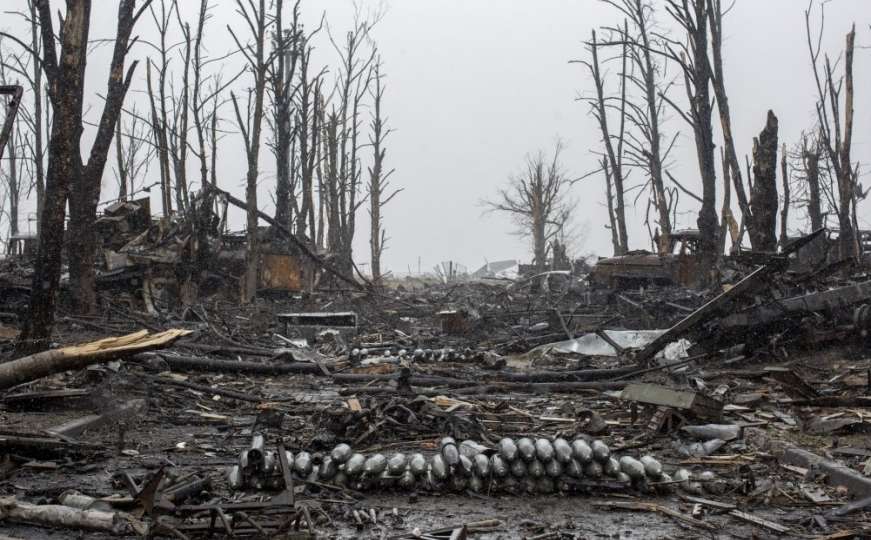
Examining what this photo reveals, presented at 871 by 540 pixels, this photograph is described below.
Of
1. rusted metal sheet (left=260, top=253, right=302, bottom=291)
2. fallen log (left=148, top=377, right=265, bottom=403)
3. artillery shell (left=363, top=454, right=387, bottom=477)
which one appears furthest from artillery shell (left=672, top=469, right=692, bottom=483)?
rusted metal sheet (left=260, top=253, right=302, bottom=291)

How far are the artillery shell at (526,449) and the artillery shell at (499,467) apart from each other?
0.48 feet

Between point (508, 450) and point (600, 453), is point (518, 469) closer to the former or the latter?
point (508, 450)

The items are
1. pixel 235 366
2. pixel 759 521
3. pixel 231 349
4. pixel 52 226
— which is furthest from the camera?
pixel 231 349

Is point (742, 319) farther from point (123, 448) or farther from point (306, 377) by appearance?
point (123, 448)

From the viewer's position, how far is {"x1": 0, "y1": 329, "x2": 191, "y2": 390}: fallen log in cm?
455

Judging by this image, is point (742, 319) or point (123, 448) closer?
point (123, 448)

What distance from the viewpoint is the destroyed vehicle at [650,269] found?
71.0ft

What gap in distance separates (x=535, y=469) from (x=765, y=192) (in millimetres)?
12123

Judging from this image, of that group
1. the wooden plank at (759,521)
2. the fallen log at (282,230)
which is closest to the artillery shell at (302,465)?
the wooden plank at (759,521)

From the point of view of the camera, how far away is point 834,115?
22281mm

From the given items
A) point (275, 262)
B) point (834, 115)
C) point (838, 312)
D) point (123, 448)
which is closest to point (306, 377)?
point (123, 448)

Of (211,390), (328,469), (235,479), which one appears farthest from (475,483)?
(211,390)

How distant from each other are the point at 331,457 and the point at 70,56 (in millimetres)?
7029

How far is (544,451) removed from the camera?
512 centimetres
